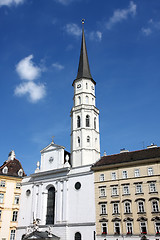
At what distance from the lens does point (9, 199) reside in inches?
1996

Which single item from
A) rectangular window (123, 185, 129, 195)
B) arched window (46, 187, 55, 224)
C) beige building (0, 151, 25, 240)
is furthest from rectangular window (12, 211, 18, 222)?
rectangular window (123, 185, 129, 195)

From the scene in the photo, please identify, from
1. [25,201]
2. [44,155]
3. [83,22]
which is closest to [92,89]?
[44,155]

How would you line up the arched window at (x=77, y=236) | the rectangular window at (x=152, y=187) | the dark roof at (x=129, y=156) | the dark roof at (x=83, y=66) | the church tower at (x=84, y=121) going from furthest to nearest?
the dark roof at (x=83, y=66) → the church tower at (x=84, y=121) → the arched window at (x=77, y=236) → the dark roof at (x=129, y=156) → the rectangular window at (x=152, y=187)

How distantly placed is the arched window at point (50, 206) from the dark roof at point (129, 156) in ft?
37.0

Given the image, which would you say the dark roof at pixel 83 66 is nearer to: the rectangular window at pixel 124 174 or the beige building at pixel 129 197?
the beige building at pixel 129 197

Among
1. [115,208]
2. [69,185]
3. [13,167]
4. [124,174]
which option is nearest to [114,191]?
[115,208]

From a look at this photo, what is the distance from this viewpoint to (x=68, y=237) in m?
42.1

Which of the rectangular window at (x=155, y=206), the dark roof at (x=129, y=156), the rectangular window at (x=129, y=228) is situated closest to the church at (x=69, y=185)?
the dark roof at (x=129, y=156)

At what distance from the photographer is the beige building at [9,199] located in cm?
4828

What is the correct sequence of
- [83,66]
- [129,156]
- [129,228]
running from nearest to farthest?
1. [129,228]
2. [129,156]
3. [83,66]

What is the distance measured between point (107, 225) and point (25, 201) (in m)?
19.7

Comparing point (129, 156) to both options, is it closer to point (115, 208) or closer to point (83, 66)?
point (115, 208)

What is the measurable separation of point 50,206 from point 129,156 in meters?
18.3

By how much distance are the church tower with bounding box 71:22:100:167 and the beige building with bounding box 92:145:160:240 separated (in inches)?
258
